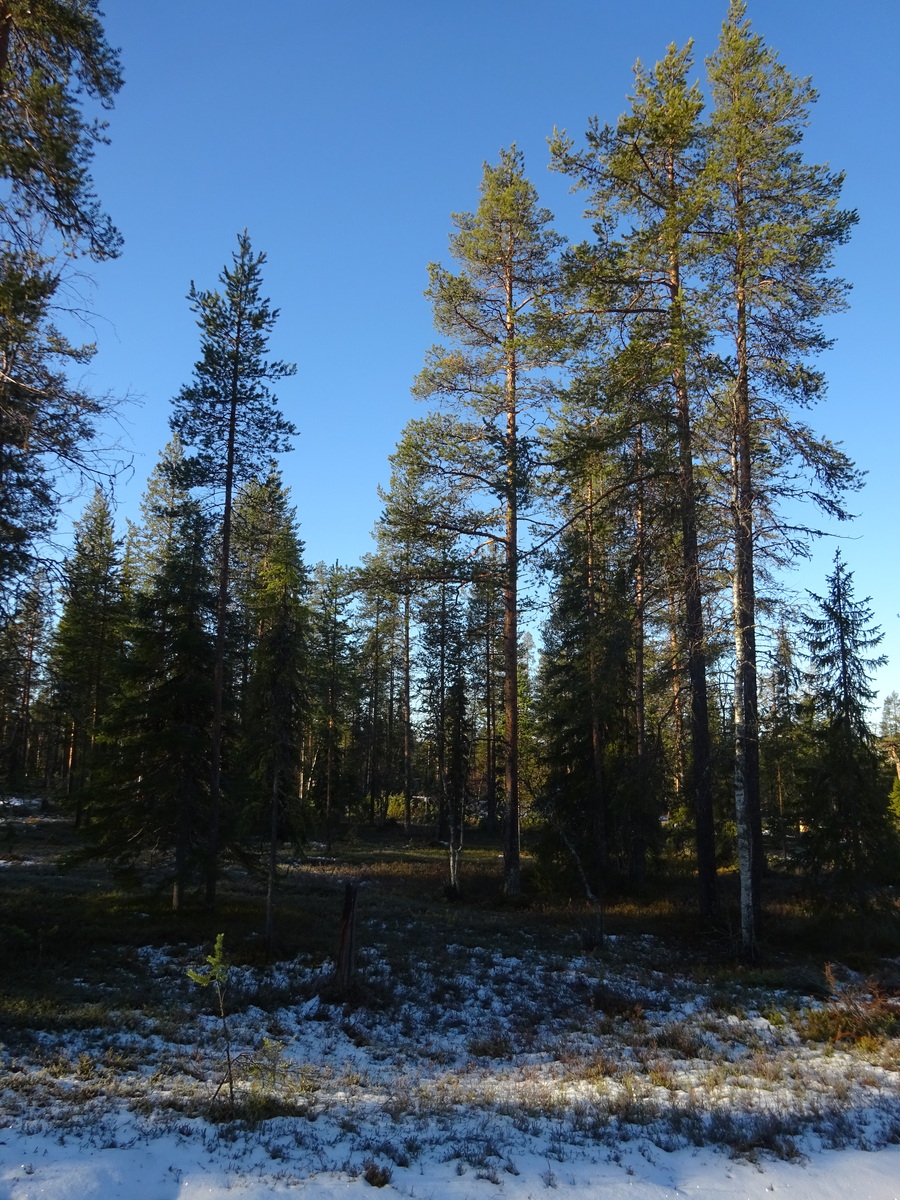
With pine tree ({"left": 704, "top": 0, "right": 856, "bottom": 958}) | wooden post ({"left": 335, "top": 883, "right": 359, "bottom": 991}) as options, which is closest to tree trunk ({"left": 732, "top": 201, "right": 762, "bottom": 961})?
pine tree ({"left": 704, "top": 0, "right": 856, "bottom": 958})

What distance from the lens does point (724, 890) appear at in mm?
20453

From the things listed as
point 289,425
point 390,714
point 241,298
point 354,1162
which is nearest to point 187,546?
point 289,425

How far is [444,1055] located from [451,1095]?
2.12 meters

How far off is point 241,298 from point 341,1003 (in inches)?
672

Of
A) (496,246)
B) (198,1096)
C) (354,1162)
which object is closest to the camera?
(354,1162)

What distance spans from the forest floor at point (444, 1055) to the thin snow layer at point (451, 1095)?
0.12ft

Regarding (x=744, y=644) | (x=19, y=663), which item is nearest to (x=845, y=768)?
(x=744, y=644)

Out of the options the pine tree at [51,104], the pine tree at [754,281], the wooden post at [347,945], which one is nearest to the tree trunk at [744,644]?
the pine tree at [754,281]

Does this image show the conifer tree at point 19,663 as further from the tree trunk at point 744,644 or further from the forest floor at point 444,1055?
the tree trunk at point 744,644

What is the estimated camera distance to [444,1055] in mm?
10297

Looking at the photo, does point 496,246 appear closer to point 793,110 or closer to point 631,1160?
point 793,110

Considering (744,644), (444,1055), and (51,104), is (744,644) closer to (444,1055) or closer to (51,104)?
(444,1055)

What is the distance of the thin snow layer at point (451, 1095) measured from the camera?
18.9 feet

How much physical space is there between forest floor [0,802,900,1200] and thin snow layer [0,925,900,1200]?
4cm
